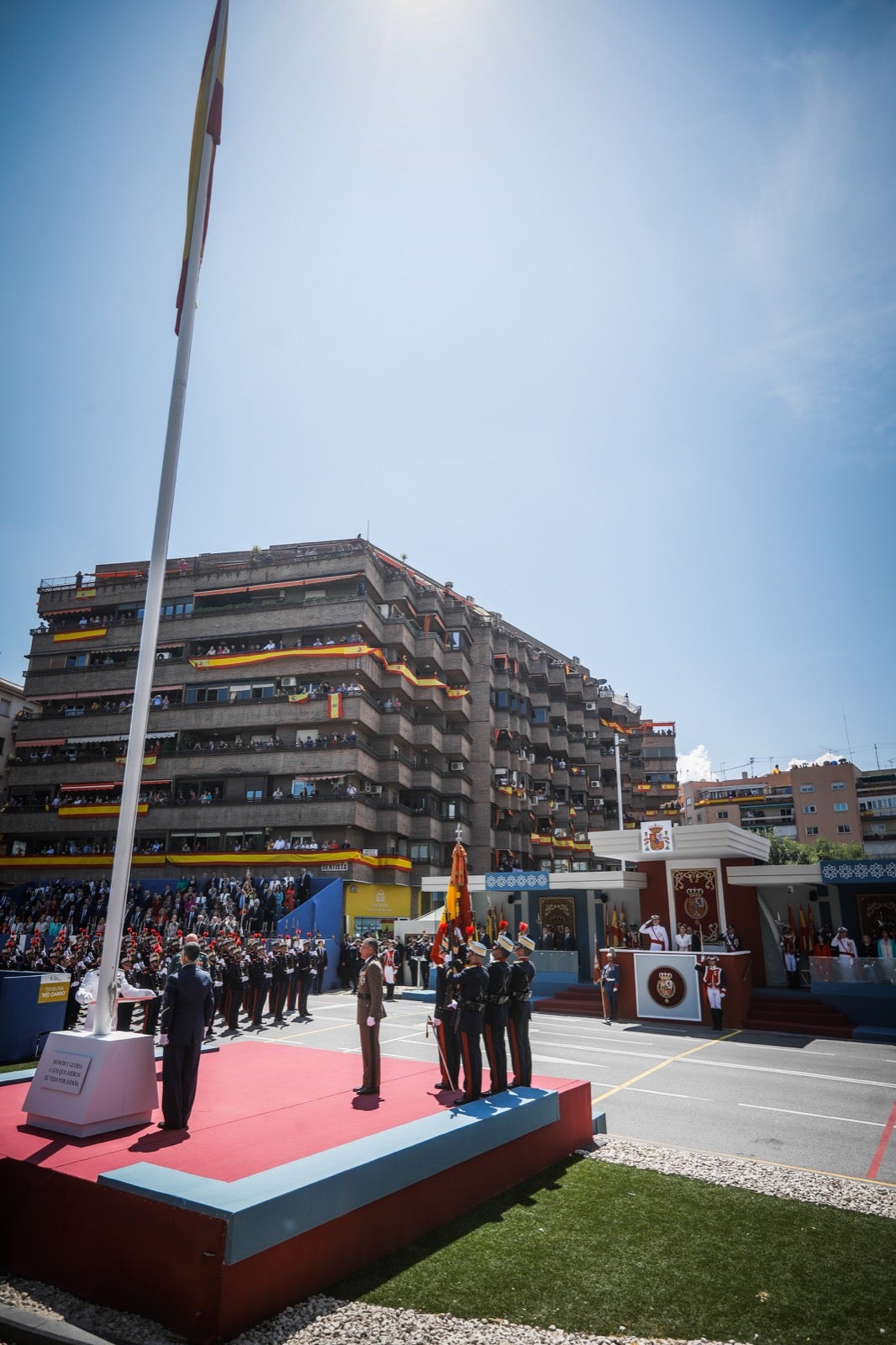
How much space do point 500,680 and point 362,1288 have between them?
54.2m

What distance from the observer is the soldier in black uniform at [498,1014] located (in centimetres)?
966

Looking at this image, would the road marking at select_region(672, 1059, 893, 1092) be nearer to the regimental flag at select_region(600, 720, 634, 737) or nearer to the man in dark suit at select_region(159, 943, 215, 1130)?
the man in dark suit at select_region(159, 943, 215, 1130)

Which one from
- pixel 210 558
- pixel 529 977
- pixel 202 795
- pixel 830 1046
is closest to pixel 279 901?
pixel 202 795

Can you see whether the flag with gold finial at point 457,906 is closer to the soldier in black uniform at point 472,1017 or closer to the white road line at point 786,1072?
the soldier in black uniform at point 472,1017

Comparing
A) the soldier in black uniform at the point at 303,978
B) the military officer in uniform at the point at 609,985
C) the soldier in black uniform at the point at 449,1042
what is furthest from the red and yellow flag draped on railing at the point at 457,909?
the military officer in uniform at the point at 609,985

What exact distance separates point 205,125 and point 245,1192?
11801mm

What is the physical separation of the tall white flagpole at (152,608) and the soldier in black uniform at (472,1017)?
155 inches

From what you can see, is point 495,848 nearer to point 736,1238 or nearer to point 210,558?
point 210,558

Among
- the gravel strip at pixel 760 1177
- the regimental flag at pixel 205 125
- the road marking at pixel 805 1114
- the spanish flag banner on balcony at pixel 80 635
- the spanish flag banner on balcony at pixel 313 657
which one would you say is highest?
the spanish flag banner on balcony at pixel 80 635

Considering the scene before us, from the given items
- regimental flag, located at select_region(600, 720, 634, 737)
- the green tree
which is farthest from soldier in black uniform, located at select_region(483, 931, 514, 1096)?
the green tree

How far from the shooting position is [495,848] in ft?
178

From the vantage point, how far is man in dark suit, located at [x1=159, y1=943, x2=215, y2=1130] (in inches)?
314

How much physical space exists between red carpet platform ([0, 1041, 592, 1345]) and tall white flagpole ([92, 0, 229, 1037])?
1.61m

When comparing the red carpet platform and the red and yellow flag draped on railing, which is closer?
the red carpet platform
